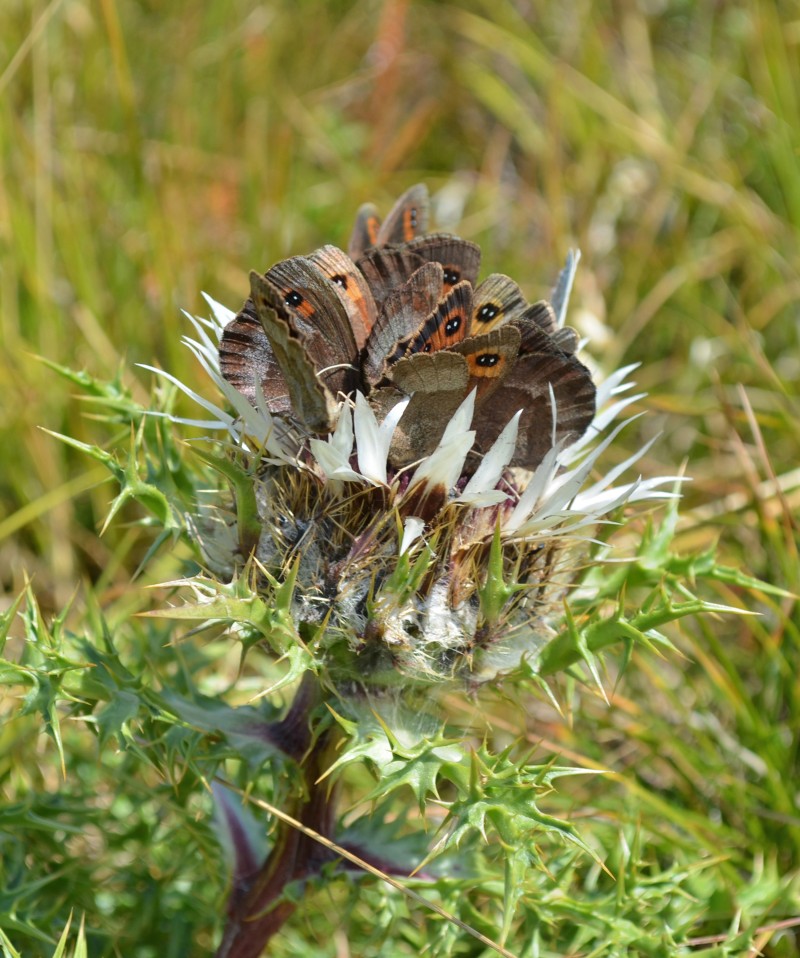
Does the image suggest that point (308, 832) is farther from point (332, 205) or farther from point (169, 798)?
point (332, 205)

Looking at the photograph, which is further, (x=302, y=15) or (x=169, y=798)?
(x=302, y=15)

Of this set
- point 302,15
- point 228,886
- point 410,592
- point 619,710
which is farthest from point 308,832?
point 302,15

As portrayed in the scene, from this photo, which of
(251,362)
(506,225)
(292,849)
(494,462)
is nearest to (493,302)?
(494,462)

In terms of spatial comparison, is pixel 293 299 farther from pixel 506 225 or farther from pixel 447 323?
pixel 506 225

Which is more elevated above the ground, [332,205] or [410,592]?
[332,205]

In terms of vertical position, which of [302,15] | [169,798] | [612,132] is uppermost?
[302,15]

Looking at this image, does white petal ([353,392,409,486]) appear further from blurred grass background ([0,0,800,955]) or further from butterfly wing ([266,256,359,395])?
blurred grass background ([0,0,800,955])

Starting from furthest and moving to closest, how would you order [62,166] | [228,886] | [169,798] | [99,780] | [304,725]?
[62,166]
[99,780]
[169,798]
[228,886]
[304,725]
